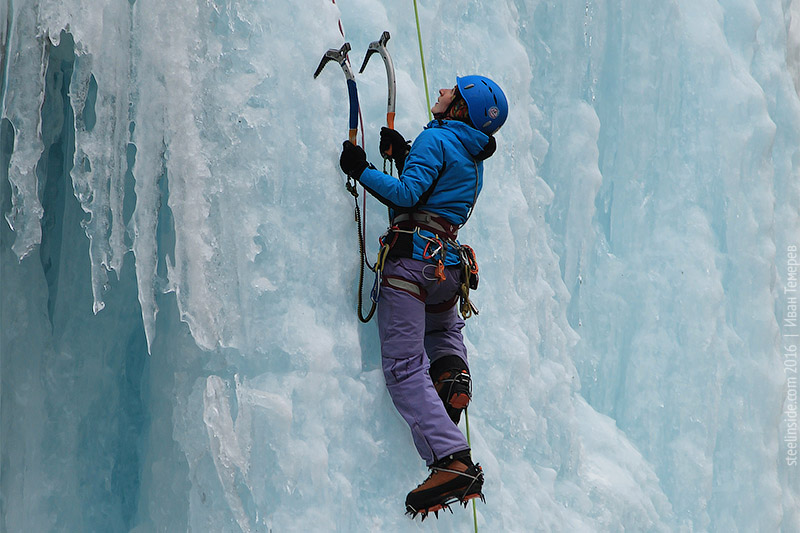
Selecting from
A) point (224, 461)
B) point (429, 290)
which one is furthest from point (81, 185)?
point (429, 290)

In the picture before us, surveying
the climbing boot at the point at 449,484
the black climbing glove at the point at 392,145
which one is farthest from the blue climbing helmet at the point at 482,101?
the climbing boot at the point at 449,484

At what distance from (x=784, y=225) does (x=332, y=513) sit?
5.52 metres

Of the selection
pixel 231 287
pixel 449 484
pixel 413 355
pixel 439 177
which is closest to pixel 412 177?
pixel 439 177

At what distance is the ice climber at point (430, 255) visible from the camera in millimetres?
3113

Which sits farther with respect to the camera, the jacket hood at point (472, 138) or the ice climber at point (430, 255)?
the jacket hood at point (472, 138)

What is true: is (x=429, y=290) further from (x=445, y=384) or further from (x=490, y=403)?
(x=490, y=403)

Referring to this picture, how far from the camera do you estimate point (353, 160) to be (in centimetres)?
315

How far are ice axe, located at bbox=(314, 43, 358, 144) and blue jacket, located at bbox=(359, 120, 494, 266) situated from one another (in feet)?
0.74

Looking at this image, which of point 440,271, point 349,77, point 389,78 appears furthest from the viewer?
point 389,78

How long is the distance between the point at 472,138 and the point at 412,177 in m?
0.30

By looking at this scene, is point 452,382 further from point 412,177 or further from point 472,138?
point 472,138

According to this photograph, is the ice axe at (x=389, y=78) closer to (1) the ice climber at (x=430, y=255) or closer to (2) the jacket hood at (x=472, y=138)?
(1) the ice climber at (x=430, y=255)

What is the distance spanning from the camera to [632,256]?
20.0 feet

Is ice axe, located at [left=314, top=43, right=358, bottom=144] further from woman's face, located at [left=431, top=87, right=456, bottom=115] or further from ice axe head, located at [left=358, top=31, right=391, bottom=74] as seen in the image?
woman's face, located at [left=431, top=87, right=456, bottom=115]
